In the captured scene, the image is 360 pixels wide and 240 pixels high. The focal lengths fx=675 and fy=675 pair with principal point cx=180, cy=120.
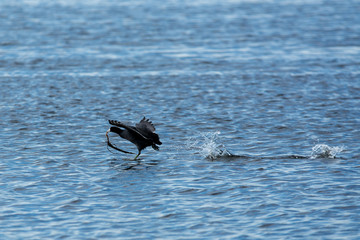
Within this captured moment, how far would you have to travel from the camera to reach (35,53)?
35.7 meters

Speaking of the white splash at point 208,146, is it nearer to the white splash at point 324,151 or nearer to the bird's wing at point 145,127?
the bird's wing at point 145,127

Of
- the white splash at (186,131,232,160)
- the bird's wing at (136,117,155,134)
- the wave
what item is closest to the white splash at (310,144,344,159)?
the wave

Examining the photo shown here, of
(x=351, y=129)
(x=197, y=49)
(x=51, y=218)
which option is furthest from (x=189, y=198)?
(x=197, y=49)

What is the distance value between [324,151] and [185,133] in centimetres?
445

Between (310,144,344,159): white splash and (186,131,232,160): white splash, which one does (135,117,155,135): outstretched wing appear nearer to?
(186,131,232,160): white splash

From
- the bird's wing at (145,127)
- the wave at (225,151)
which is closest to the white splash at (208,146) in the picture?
the wave at (225,151)

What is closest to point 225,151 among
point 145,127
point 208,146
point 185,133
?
point 208,146

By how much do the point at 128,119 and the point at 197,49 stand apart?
15688 mm

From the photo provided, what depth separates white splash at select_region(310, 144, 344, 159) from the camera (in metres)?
16.7

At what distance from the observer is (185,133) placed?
64.5 ft

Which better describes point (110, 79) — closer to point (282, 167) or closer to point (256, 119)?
point (256, 119)

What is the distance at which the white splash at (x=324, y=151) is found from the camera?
54.8 ft

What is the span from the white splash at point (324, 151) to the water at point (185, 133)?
0.05 m

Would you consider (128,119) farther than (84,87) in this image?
No
